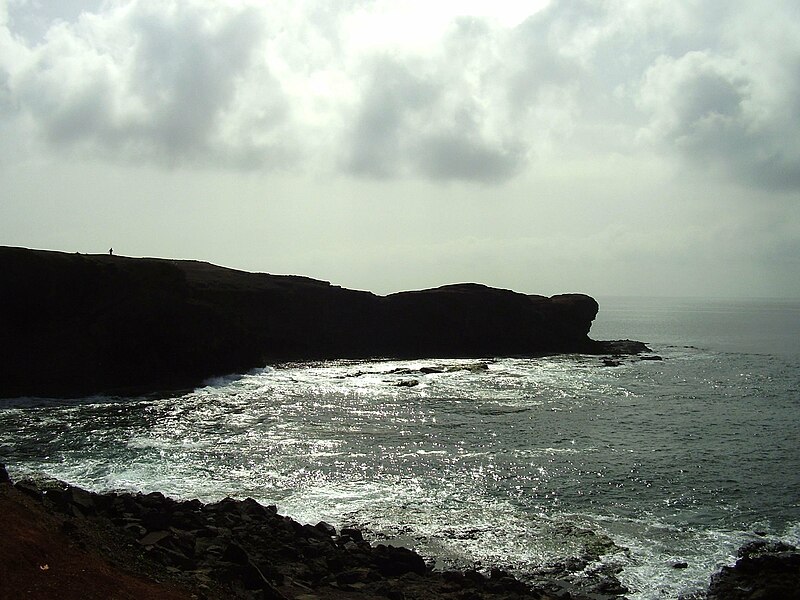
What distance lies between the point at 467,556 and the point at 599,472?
13.1 metres

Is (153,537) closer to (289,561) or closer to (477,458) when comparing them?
(289,561)

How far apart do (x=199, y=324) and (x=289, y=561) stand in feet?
168

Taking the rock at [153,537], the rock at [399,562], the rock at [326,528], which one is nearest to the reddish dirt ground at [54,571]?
the rock at [153,537]

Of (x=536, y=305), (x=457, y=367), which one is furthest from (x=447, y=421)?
(x=536, y=305)

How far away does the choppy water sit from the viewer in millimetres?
24250

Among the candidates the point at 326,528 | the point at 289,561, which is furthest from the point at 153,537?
the point at 326,528

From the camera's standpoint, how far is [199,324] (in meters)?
67.8

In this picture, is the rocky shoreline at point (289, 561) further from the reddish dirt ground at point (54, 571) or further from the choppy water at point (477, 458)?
the choppy water at point (477, 458)

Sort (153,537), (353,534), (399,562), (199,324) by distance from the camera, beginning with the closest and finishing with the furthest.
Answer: (153,537) → (399,562) → (353,534) → (199,324)

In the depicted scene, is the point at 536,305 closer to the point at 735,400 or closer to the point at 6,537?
the point at 735,400

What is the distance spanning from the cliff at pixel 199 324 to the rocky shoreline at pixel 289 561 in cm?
3777

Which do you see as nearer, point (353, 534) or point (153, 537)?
point (153, 537)

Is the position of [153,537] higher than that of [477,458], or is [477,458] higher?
[153,537]

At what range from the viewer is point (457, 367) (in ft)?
261
